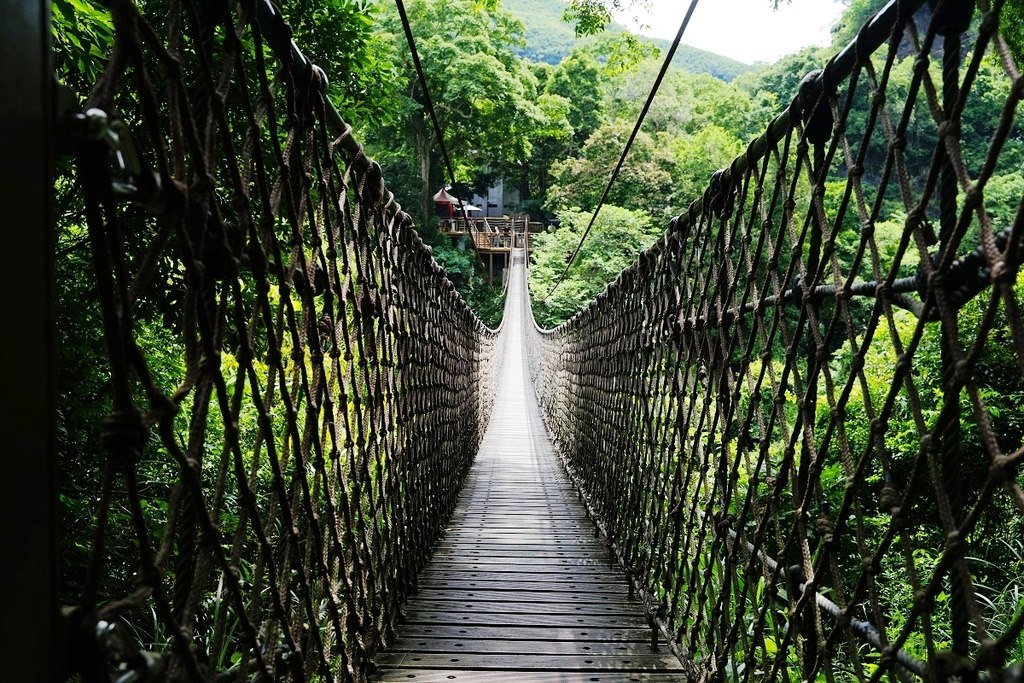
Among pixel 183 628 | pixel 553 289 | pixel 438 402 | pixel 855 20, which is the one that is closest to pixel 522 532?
pixel 438 402

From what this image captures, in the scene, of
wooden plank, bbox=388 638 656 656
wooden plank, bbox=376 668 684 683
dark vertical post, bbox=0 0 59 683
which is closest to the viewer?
dark vertical post, bbox=0 0 59 683

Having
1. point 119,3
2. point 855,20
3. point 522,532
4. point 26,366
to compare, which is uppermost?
point 855,20

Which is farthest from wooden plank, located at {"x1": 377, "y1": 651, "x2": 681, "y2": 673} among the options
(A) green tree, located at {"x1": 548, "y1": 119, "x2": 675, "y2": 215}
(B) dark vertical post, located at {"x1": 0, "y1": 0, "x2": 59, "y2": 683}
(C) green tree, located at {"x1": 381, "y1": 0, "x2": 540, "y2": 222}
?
(A) green tree, located at {"x1": 548, "y1": 119, "x2": 675, "y2": 215}

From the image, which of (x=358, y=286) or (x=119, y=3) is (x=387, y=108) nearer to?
(x=358, y=286)

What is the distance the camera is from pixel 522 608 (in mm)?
1929

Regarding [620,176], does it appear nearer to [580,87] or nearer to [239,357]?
[580,87]

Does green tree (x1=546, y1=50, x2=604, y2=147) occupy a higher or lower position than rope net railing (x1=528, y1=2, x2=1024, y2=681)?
higher

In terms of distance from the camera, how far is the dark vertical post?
378 millimetres

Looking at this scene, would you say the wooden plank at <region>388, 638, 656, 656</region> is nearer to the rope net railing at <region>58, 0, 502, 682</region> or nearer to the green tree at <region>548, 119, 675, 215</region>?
the rope net railing at <region>58, 0, 502, 682</region>

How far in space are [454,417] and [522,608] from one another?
147 cm

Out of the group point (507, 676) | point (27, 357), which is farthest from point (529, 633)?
point (27, 357)

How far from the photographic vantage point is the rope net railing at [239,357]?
1.66 feet

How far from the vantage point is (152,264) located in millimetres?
547

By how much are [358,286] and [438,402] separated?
1.37 meters
